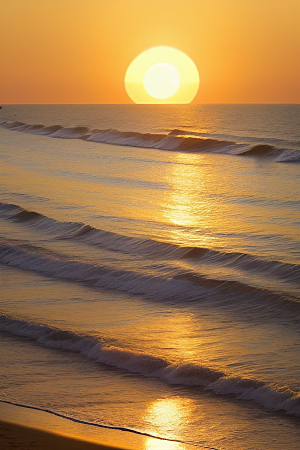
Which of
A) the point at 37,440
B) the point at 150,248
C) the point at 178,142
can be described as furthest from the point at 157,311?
the point at 178,142

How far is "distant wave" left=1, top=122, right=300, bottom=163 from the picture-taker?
49944 mm

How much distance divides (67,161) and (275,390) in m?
33.4

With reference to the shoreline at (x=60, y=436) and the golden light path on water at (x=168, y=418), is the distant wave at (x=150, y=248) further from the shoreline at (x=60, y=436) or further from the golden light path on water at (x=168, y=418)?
the shoreline at (x=60, y=436)

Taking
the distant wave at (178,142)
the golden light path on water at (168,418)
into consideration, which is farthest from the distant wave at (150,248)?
the distant wave at (178,142)

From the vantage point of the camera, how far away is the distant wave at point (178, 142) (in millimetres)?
49944

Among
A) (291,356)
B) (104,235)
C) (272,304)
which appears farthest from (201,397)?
(104,235)

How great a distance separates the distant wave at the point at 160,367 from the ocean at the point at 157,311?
0.02 meters

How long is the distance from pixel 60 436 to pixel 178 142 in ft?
178

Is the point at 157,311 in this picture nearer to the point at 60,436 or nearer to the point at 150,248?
the point at 150,248

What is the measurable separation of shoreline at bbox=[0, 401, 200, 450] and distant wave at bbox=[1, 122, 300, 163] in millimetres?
39948

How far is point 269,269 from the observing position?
14188mm

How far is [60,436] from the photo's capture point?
6.75 m

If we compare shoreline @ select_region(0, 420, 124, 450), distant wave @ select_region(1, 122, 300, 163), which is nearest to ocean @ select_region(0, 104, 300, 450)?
shoreline @ select_region(0, 420, 124, 450)

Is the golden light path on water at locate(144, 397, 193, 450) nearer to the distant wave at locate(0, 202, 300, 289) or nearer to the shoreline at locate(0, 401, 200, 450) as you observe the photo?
the shoreline at locate(0, 401, 200, 450)
